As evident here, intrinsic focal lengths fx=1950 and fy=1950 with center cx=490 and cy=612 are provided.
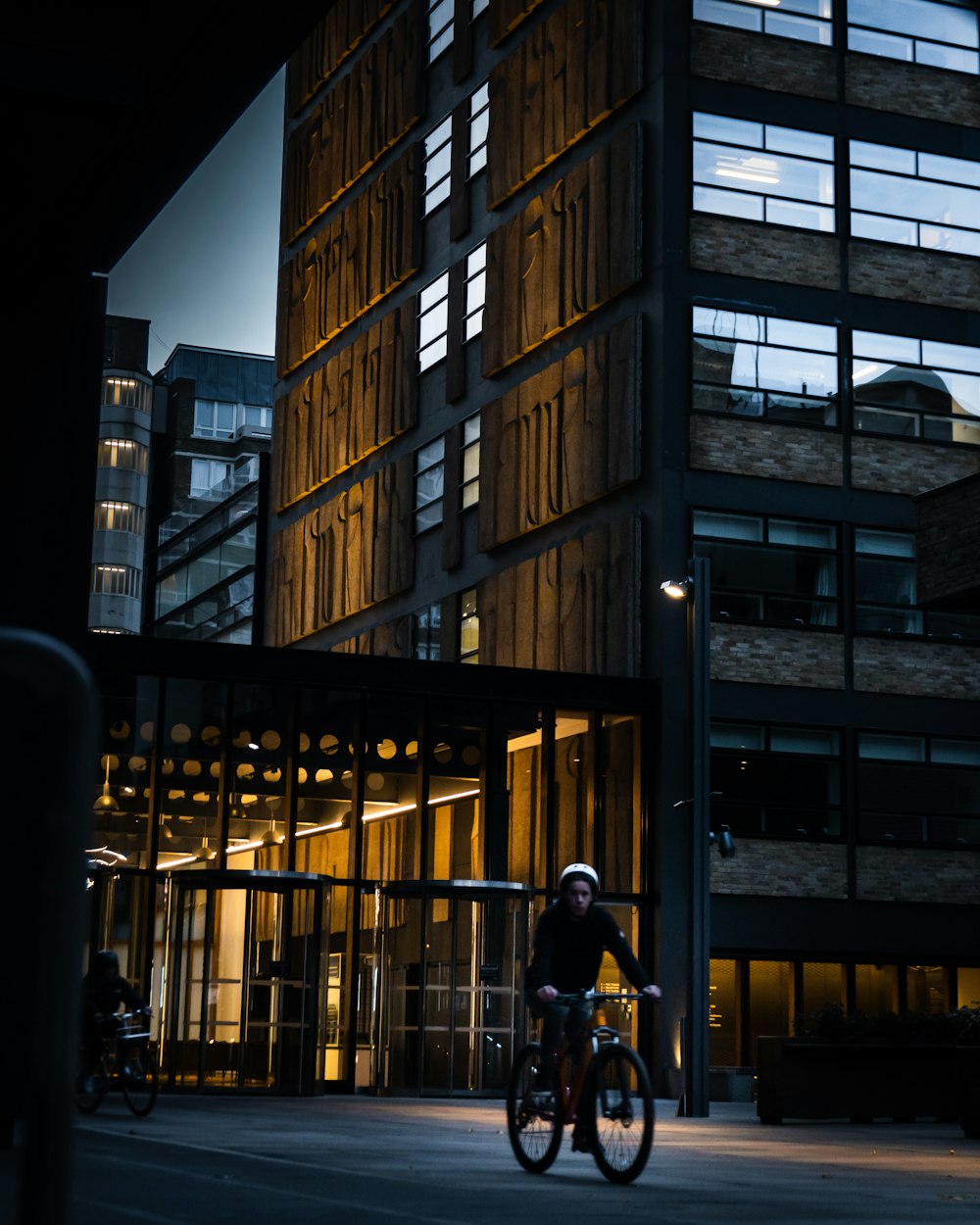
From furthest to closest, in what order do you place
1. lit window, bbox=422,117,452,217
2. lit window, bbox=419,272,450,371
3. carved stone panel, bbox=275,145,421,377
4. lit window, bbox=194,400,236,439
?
lit window, bbox=194,400,236,439 < carved stone panel, bbox=275,145,421,377 < lit window, bbox=422,117,452,217 < lit window, bbox=419,272,450,371

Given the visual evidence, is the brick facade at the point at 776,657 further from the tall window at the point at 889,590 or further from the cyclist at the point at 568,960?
the cyclist at the point at 568,960

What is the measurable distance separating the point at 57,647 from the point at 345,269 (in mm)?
A: 43591

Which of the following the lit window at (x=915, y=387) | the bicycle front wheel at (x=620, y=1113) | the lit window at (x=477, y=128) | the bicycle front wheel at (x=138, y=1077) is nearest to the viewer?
the bicycle front wheel at (x=620, y=1113)

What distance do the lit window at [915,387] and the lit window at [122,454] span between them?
55.9m

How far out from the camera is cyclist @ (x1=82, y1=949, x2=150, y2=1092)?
64.5 feet

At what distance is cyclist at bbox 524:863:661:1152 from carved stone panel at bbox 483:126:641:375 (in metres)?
23.3

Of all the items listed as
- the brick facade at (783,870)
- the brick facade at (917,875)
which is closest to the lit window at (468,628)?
the brick facade at (783,870)

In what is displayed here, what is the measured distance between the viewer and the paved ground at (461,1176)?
911 centimetres

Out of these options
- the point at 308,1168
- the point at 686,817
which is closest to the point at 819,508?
the point at 686,817

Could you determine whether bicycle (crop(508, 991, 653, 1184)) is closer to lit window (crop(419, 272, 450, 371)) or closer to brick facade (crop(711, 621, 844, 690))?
brick facade (crop(711, 621, 844, 690))

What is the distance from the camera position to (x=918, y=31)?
122 feet

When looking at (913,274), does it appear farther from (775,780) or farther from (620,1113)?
(620,1113)

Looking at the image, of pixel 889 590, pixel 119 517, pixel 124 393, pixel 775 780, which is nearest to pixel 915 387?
pixel 889 590

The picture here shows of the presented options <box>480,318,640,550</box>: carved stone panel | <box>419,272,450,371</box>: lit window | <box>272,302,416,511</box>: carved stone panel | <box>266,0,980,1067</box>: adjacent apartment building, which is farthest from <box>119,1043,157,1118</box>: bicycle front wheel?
<box>272,302,416,511</box>: carved stone panel
